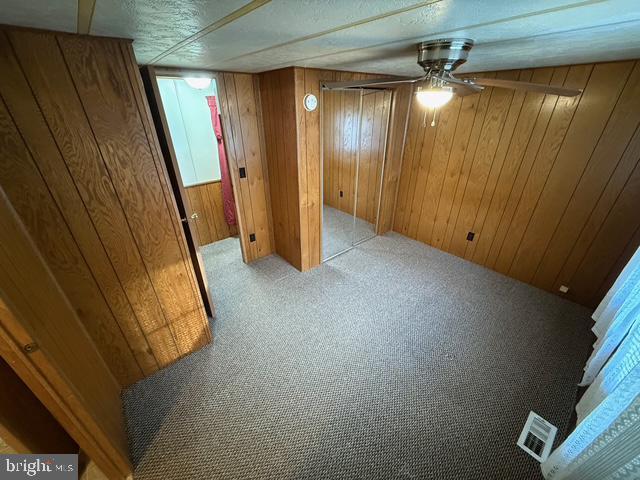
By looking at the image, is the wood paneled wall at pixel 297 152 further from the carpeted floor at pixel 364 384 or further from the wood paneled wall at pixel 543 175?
the wood paneled wall at pixel 543 175

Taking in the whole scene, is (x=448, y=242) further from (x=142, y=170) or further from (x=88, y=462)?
(x=88, y=462)

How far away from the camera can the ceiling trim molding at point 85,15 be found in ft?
2.22

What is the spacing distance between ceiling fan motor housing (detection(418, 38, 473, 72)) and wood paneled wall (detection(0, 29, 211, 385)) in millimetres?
1379

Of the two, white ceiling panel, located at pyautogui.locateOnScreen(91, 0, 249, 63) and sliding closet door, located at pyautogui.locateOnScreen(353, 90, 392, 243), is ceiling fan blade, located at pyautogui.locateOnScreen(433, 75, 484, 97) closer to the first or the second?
white ceiling panel, located at pyautogui.locateOnScreen(91, 0, 249, 63)

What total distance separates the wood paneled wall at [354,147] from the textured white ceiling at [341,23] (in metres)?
2.00

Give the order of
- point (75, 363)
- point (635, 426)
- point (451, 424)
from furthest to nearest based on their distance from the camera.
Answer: point (451, 424)
point (75, 363)
point (635, 426)

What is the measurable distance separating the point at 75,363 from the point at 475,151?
3.47 metres

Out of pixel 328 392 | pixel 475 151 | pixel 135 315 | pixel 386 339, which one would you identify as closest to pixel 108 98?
pixel 135 315

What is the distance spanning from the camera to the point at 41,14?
76 cm

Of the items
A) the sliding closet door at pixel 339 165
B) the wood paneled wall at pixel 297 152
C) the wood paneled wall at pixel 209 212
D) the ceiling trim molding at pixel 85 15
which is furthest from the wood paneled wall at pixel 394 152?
the ceiling trim molding at pixel 85 15

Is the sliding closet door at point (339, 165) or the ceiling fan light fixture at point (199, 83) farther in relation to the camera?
the sliding closet door at point (339, 165)

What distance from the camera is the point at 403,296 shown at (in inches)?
99.0

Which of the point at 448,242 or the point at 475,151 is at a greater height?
the point at 475,151

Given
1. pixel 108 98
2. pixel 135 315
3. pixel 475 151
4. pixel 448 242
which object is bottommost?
pixel 448 242
